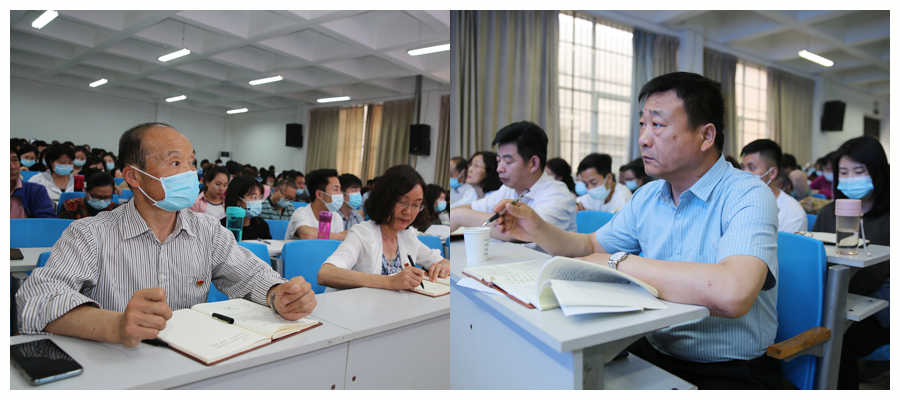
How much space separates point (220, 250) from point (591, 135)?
224 inches

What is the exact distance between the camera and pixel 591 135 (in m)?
6.31

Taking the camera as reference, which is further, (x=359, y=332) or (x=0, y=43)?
(x=0, y=43)

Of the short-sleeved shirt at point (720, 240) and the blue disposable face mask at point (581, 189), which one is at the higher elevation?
the blue disposable face mask at point (581, 189)

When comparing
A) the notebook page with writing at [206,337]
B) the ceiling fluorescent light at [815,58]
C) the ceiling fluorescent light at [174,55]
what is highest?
the ceiling fluorescent light at [815,58]

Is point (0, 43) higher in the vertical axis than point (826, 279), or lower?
higher

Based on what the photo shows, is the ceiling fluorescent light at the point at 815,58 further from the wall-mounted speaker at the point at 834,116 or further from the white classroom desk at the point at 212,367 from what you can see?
the white classroom desk at the point at 212,367

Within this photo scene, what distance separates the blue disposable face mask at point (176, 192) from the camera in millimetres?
1229

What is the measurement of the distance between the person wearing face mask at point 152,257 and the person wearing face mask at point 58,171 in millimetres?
1742

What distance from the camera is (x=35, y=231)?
79.2 inches

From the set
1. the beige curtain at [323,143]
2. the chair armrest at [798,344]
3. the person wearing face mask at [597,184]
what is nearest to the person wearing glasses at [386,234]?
the chair armrest at [798,344]

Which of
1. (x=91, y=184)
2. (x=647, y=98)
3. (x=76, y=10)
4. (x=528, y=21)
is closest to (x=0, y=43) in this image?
(x=76, y=10)

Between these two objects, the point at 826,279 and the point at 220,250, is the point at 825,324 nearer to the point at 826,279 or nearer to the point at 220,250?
the point at 826,279

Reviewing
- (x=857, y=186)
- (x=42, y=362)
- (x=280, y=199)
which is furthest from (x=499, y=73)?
(x=42, y=362)

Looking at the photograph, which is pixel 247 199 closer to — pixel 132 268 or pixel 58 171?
pixel 58 171
